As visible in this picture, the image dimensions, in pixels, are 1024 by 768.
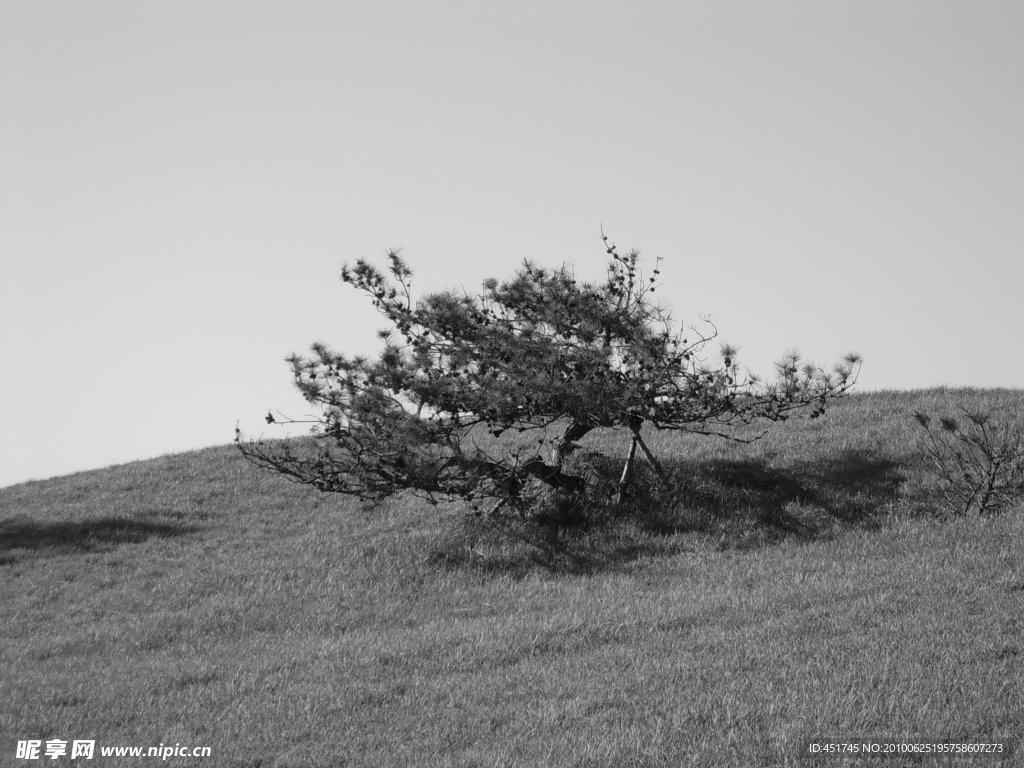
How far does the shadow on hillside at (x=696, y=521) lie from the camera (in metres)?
13.1

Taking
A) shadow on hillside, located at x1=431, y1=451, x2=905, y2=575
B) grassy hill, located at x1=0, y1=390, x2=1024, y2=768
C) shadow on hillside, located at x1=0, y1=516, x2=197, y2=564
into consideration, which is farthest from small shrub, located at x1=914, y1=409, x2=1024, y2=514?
shadow on hillside, located at x1=0, y1=516, x2=197, y2=564

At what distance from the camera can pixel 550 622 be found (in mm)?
9805

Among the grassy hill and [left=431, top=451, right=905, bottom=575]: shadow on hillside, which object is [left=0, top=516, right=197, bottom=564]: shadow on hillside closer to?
the grassy hill

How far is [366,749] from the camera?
7.03m

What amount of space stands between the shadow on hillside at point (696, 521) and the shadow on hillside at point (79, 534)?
22.6ft

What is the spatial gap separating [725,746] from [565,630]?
3294 millimetres

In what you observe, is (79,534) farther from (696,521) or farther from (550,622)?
(550,622)

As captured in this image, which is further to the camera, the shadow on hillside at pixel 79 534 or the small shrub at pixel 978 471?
the shadow on hillside at pixel 79 534

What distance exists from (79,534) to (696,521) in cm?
1169

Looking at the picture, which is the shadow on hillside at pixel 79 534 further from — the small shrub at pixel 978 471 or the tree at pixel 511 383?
the small shrub at pixel 978 471

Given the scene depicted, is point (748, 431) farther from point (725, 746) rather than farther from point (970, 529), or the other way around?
point (725, 746)

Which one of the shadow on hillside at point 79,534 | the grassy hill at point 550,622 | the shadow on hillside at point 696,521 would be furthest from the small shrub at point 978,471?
the shadow on hillside at point 79,534

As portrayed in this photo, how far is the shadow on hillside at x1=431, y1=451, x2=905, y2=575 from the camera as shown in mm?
13120

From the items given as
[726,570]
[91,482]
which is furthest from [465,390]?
[91,482]
